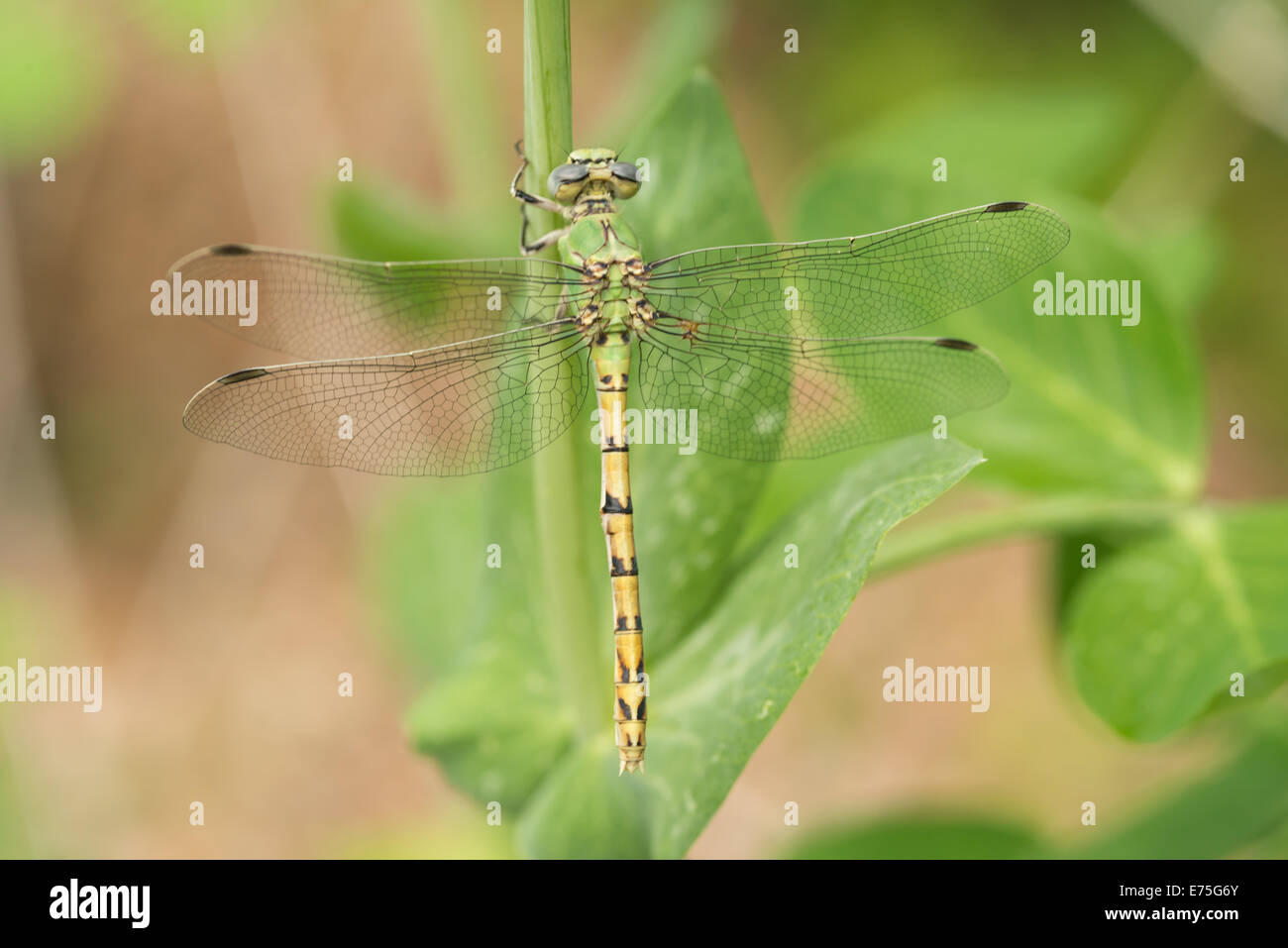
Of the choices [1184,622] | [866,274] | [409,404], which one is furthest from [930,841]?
[409,404]

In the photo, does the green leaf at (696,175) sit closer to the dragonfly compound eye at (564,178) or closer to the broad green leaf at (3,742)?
the dragonfly compound eye at (564,178)

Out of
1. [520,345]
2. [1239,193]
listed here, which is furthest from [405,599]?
[1239,193]

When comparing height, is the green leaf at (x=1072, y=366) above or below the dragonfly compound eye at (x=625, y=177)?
below

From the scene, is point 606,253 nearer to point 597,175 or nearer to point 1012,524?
point 597,175

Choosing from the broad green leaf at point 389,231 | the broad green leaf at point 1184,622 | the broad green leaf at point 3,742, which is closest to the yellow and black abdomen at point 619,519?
the broad green leaf at point 1184,622

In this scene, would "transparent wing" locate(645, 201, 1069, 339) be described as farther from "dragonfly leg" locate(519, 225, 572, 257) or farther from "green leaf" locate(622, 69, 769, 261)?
"dragonfly leg" locate(519, 225, 572, 257)
